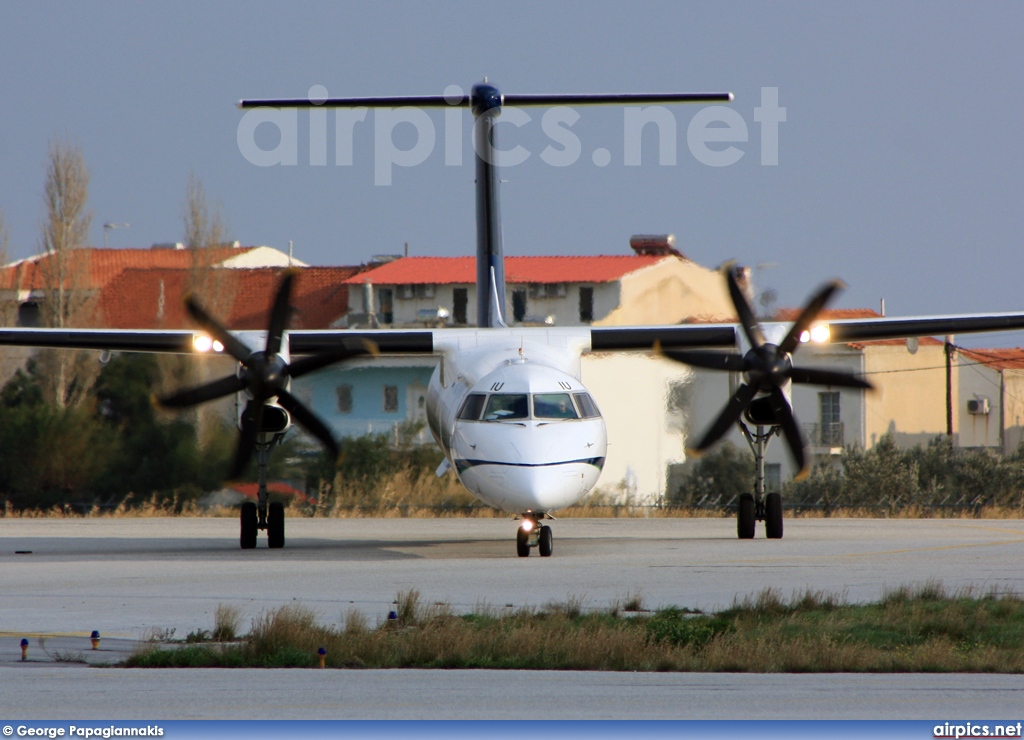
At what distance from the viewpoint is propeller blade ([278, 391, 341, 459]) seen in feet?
70.5

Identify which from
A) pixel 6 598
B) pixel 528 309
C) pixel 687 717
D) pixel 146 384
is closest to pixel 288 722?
pixel 687 717

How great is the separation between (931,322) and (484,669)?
51.2ft

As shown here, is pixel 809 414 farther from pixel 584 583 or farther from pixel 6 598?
pixel 6 598

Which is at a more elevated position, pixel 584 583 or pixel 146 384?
pixel 146 384

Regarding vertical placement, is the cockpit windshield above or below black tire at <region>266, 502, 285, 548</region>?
above

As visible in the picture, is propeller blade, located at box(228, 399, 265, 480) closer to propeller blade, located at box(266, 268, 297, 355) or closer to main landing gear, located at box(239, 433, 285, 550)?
propeller blade, located at box(266, 268, 297, 355)

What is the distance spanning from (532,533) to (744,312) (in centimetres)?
510

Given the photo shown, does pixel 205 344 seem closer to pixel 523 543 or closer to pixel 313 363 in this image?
pixel 313 363

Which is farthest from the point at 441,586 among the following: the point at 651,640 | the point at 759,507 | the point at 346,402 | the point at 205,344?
the point at 346,402

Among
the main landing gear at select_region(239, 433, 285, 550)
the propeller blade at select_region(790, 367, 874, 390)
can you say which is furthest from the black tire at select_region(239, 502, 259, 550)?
the propeller blade at select_region(790, 367, 874, 390)

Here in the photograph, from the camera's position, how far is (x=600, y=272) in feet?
174

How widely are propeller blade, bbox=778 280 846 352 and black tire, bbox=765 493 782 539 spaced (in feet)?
9.26

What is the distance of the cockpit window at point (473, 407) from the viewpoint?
63.8 feet

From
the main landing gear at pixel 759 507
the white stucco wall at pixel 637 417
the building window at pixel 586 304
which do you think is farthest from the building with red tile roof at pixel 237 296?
the main landing gear at pixel 759 507
